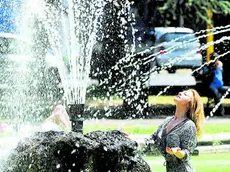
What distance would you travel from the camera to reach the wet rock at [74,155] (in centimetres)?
665

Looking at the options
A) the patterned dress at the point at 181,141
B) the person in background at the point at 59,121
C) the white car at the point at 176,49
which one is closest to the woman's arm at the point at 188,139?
the patterned dress at the point at 181,141

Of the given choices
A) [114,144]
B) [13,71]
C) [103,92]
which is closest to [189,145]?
[114,144]

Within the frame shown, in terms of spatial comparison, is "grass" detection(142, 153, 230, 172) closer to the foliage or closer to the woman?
the woman

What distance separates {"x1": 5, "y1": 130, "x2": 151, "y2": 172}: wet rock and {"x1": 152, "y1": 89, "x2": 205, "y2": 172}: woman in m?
0.35

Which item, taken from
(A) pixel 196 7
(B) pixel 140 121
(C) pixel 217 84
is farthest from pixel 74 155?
(A) pixel 196 7

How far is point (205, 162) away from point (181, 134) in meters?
3.95

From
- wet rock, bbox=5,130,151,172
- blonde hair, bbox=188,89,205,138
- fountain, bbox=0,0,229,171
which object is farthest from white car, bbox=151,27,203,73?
wet rock, bbox=5,130,151,172

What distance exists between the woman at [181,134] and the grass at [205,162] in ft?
9.06

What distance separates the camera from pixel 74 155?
670 centimetres

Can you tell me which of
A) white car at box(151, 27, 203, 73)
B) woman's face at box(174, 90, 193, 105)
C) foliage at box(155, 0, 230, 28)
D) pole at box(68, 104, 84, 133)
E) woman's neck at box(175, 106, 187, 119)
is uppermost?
foliage at box(155, 0, 230, 28)

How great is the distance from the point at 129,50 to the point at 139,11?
5.25ft

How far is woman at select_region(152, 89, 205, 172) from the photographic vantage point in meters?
7.02

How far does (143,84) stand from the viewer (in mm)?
18766

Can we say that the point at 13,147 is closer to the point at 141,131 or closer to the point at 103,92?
the point at 141,131
